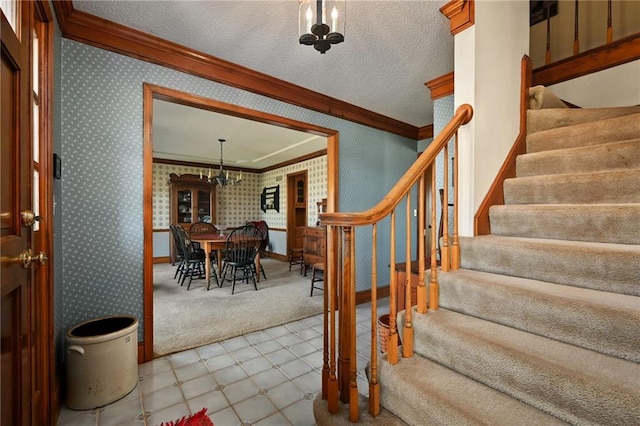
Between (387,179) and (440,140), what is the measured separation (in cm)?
Answer: 251

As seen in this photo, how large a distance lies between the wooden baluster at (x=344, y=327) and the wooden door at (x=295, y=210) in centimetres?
558

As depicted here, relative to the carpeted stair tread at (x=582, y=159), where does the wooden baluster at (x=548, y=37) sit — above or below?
above

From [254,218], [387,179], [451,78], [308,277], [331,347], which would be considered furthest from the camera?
[254,218]

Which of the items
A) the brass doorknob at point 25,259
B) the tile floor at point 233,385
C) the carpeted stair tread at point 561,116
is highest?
the carpeted stair tread at point 561,116

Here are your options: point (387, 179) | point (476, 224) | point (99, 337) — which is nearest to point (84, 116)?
point (99, 337)

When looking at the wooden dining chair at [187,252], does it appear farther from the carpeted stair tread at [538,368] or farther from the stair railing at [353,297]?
the carpeted stair tread at [538,368]

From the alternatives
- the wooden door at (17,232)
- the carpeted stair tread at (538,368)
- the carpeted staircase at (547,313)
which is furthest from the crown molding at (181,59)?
the carpeted stair tread at (538,368)

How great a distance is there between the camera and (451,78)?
112 inches

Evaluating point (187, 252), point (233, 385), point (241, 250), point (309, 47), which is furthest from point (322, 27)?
point (187, 252)

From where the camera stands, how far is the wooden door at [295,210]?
7.06 m

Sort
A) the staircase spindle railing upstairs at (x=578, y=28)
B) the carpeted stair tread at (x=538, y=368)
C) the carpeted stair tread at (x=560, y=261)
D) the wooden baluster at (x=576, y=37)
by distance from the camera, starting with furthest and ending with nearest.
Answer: the wooden baluster at (x=576, y=37), the staircase spindle railing upstairs at (x=578, y=28), the carpeted stair tread at (x=560, y=261), the carpeted stair tread at (x=538, y=368)

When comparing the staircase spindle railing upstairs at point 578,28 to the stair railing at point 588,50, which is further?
the staircase spindle railing upstairs at point 578,28

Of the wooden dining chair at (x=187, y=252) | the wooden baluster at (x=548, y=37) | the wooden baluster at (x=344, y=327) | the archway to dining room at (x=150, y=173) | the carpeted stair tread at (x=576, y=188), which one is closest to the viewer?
the wooden baluster at (x=344, y=327)

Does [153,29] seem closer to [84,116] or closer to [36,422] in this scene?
[84,116]
